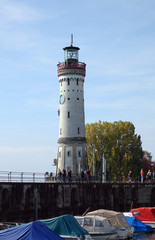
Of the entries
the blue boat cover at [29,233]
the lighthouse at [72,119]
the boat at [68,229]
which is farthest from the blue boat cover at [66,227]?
the lighthouse at [72,119]

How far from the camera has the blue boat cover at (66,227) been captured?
35.3m

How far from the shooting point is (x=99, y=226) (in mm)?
41188

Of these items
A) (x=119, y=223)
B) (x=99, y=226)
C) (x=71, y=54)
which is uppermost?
(x=71, y=54)

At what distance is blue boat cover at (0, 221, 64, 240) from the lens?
99.5 ft

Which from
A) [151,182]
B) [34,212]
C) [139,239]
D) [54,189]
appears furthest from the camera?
[151,182]

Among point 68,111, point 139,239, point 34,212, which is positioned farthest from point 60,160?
point 139,239

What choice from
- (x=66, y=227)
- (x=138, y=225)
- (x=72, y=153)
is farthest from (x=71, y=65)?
(x=66, y=227)

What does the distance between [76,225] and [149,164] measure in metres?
80.9

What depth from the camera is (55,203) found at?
57.4 meters

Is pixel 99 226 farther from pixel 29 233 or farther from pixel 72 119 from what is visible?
pixel 72 119

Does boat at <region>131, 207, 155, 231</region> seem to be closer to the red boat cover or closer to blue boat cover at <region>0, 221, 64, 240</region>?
the red boat cover

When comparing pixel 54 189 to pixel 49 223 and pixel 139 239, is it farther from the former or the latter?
pixel 49 223

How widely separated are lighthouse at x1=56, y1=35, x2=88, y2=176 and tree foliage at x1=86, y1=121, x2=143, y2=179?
13.5 metres

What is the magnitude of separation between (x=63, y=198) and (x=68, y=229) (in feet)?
77.0
